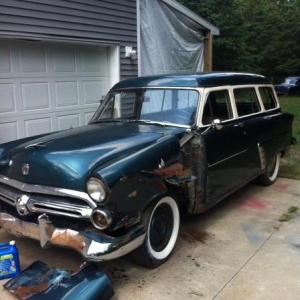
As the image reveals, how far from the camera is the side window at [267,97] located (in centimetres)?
576

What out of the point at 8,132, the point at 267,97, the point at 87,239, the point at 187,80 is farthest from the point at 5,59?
the point at 87,239

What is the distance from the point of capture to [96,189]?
298 centimetres

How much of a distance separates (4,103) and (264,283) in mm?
4919

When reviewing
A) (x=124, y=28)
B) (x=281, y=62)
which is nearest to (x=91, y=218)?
(x=124, y=28)

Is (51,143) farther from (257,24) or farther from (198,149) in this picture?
(257,24)

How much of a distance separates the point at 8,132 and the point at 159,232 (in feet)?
12.7

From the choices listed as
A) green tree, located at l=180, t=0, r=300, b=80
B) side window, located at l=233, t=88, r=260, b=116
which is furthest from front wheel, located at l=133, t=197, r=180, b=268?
green tree, located at l=180, t=0, r=300, b=80

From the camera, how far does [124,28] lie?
8.38 metres

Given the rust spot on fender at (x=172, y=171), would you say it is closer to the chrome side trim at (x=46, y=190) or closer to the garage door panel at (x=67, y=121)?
the chrome side trim at (x=46, y=190)

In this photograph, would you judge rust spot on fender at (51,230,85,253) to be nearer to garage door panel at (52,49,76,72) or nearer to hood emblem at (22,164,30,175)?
hood emblem at (22,164,30,175)

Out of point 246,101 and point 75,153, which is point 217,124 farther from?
point 75,153

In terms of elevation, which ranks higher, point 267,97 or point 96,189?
point 267,97

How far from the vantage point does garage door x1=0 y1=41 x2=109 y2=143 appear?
641cm

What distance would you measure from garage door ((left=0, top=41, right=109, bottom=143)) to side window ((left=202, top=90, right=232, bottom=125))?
362 centimetres
